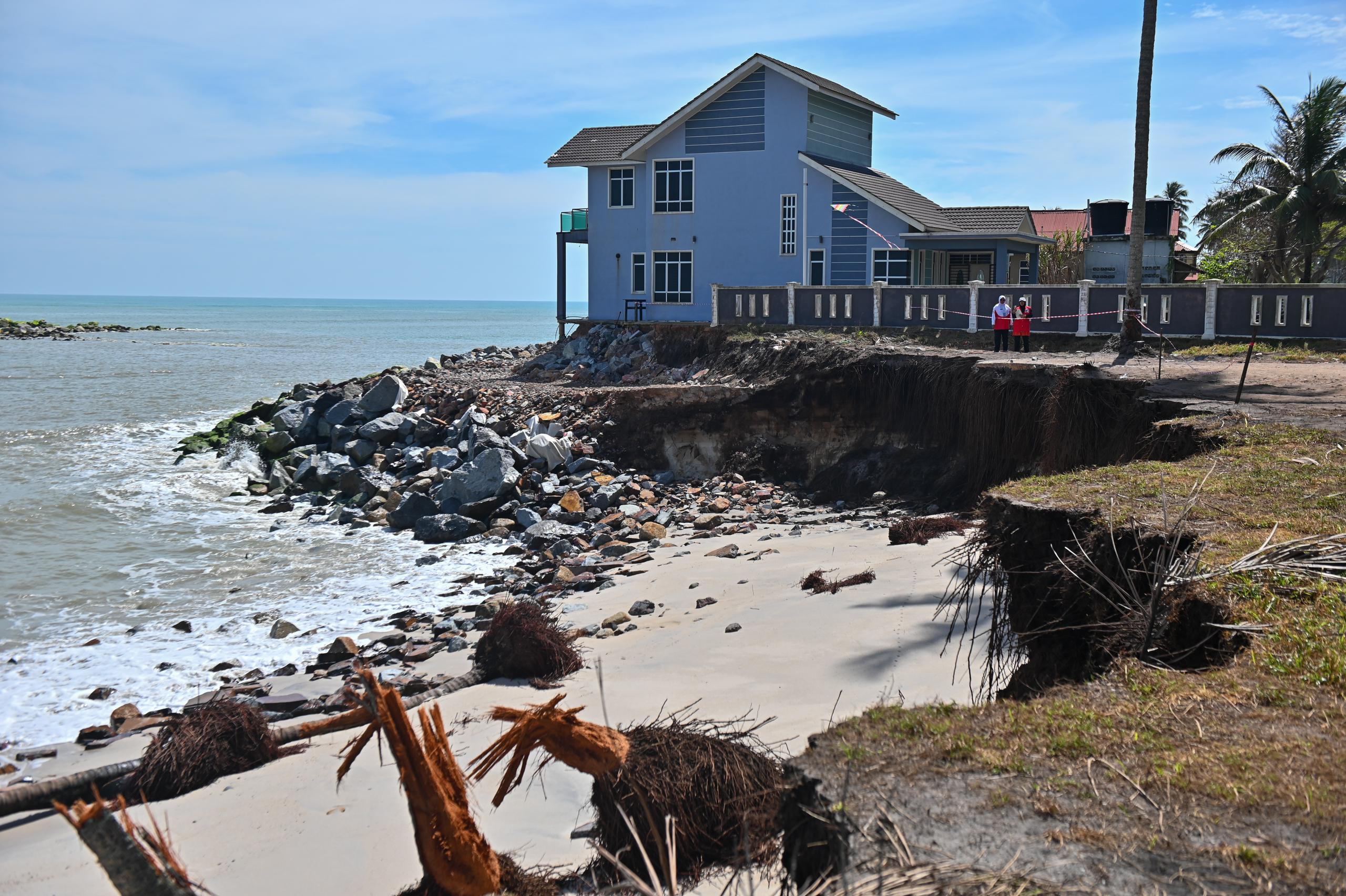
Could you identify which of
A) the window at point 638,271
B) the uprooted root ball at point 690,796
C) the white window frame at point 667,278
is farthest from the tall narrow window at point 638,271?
the uprooted root ball at point 690,796

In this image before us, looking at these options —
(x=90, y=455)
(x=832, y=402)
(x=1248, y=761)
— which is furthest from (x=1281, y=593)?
(x=90, y=455)

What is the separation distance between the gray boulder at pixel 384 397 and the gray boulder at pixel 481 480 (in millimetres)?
7387

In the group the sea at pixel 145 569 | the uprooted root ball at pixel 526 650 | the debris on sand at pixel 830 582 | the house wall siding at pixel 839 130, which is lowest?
the sea at pixel 145 569

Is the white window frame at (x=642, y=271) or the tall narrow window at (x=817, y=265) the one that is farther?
the white window frame at (x=642, y=271)

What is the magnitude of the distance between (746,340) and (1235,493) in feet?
57.6

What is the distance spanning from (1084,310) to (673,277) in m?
15.3

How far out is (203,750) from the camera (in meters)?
8.64

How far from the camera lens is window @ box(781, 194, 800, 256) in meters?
32.9

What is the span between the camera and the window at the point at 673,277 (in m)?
34.8

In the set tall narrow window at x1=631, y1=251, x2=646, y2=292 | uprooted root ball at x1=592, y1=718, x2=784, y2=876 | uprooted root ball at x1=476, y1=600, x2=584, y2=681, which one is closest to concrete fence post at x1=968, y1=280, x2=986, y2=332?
tall narrow window at x1=631, y1=251, x2=646, y2=292

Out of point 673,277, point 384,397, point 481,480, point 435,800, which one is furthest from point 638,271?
point 435,800

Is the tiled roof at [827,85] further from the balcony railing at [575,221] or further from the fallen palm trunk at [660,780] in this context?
the fallen palm trunk at [660,780]

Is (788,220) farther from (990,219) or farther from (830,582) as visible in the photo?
(830,582)

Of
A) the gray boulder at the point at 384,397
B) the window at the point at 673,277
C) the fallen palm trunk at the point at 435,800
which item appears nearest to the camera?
the fallen palm trunk at the point at 435,800
